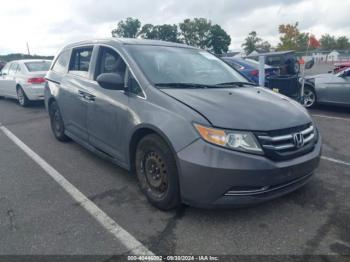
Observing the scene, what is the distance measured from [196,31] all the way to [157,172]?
235ft

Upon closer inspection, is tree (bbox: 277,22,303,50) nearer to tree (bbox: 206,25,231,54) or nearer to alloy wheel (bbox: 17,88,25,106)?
tree (bbox: 206,25,231,54)

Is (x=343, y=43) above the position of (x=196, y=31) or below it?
below

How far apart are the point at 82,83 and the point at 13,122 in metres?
4.36

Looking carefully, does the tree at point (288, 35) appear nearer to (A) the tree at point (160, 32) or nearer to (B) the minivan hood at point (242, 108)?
(A) the tree at point (160, 32)

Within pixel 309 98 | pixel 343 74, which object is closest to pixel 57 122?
pixel 309 98

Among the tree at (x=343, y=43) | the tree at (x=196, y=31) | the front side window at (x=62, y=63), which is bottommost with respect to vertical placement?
the tree at (x=343, y=43)

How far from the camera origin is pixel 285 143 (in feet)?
9.20

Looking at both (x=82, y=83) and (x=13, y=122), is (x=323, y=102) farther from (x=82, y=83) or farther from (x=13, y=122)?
(x=13, y=122)

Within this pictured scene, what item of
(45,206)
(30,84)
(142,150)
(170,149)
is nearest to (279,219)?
(170,149)

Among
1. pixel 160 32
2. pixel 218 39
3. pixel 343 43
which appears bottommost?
pixel 343 43

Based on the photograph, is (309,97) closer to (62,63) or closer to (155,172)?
(62,63)

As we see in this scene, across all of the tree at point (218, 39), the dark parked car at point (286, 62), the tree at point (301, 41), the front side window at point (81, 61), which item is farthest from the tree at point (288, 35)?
the front side window at point (81, 61)

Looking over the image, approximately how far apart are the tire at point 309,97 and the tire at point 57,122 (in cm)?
665

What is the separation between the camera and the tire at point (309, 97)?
337 inches
